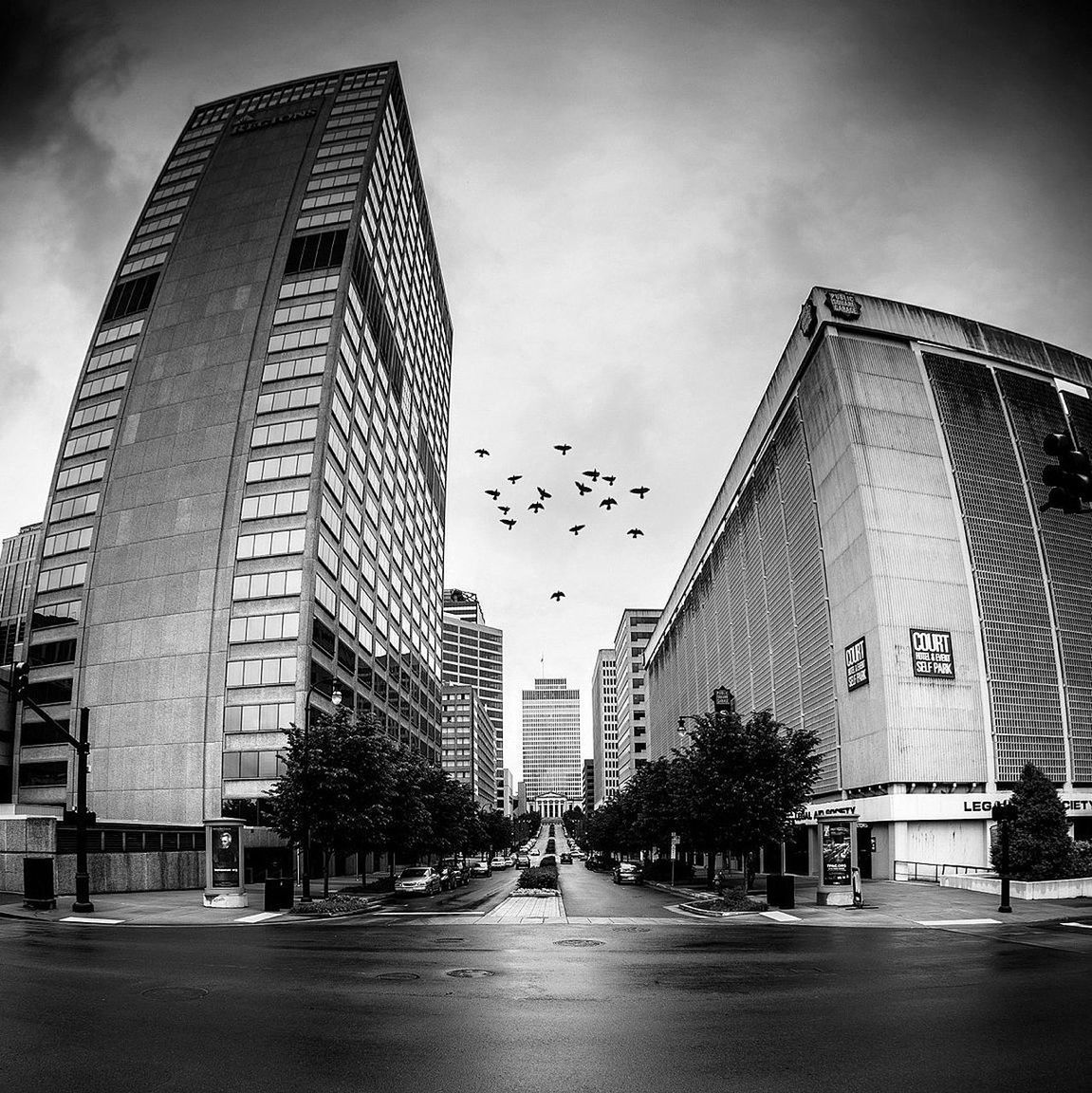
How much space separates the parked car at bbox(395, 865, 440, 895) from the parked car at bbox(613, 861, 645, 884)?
16121 millimetres

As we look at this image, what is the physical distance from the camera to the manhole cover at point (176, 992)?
40.8ft

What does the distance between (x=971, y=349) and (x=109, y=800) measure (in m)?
74.3

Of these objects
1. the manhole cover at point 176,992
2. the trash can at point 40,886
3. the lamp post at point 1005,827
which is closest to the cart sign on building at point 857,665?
the lamp post at point 1005,827

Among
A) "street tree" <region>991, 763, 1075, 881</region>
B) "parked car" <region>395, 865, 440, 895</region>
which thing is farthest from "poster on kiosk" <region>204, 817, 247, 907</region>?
"street tree" <region>991, 763, 1075, 881</region>

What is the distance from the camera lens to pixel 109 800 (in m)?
65.9

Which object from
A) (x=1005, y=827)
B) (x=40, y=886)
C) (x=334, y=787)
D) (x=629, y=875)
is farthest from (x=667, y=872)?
(x=40, y=886)

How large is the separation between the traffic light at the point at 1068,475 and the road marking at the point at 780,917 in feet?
66.3

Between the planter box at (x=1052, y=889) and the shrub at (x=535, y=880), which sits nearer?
the planter box at (x=1052, y=889)

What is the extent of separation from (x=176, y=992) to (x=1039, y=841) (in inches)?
1324

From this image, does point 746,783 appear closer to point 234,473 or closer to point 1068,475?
point 1068,475

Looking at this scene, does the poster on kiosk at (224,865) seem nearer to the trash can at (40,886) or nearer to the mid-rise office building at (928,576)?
the trash can at (40,886)

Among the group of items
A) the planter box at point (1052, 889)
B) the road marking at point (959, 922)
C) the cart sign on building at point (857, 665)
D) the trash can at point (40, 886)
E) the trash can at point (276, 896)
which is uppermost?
the cart sign on building at point (857, 665)

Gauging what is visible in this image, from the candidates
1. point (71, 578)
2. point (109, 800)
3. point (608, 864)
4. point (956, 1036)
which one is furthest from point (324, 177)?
point (956, 1036)

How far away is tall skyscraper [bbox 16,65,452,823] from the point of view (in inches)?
2584
